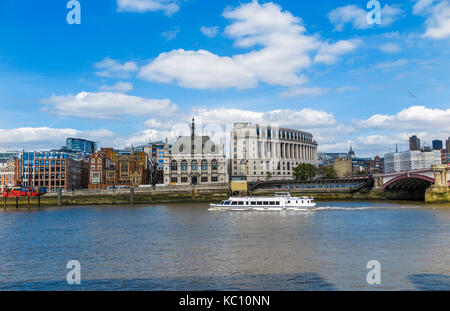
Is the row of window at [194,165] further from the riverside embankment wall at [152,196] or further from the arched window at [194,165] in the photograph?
the riverside embankment wall at [152,196]

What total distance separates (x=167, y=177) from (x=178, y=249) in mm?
117379

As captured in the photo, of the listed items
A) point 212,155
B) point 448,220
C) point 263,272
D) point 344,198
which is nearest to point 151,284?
point 263,272

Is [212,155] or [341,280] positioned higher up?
[212,155]

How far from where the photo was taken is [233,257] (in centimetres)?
2809

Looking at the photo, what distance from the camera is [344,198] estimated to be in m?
108

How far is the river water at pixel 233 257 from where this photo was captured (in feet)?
70.2

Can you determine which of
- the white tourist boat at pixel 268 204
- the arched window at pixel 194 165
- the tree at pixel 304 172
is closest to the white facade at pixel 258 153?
the tree at pixel 304 172

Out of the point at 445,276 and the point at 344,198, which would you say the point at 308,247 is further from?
the point at 344,198

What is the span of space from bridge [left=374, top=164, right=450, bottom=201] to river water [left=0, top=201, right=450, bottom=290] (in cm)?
3531

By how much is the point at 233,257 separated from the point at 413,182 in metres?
81.2

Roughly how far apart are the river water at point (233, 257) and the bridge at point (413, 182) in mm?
35306

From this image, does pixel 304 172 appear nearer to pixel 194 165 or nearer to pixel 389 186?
pixel 194 165

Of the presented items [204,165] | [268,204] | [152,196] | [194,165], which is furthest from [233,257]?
[194,165]
